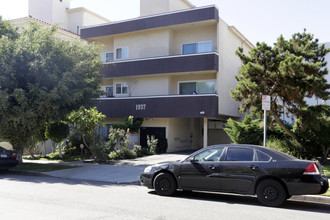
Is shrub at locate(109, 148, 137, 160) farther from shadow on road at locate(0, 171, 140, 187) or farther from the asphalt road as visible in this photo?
the asphalt road

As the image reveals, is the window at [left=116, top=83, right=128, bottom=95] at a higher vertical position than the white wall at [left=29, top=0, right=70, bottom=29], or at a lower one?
lower

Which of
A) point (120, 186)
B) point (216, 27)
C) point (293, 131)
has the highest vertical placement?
point (216, 27)

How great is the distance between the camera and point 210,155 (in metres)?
8.79

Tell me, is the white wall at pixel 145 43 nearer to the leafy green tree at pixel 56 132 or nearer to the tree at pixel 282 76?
the leafy green tree at pixel 56 132

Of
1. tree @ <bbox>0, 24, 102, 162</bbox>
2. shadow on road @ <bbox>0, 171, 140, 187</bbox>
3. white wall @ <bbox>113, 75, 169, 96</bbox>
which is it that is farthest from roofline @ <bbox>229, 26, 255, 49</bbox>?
shadow on road @ <bbox>0, 171, 140, 187</bbox>

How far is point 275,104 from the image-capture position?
14297 millimetres

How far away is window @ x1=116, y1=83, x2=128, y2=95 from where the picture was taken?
79.4ft

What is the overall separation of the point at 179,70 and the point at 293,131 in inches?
335

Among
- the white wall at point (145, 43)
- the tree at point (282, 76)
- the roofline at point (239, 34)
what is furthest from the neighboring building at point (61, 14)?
the tree at point (282, 76)

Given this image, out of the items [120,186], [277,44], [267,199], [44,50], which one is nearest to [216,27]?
[277,44]

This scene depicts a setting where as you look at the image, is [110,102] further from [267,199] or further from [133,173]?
[267,199]

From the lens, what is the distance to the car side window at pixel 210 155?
868 centimetres

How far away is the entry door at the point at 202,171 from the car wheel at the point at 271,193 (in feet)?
3.62

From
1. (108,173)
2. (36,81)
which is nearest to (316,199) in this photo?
(108,173)
